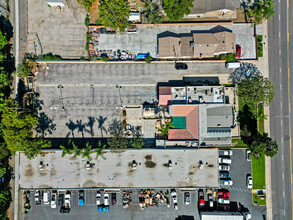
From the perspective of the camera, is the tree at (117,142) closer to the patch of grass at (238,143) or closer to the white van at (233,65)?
the patch of grass at (238,143)

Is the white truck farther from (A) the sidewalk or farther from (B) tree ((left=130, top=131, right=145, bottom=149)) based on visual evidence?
(A) the sidewalk

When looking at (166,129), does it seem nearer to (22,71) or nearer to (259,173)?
(259,173)

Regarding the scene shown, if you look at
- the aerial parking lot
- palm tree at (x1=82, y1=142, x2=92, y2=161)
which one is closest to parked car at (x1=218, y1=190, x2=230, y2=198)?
the aerial parking lot

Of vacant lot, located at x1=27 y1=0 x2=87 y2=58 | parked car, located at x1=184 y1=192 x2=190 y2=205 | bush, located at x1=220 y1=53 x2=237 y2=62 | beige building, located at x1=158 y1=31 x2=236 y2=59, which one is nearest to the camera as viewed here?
beige building, located at x1=158 y1=31 x2=236 y2=59

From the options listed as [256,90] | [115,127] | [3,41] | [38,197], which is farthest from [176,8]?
[38,197]

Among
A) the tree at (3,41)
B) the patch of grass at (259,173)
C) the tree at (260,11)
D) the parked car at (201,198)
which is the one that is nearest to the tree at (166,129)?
the parked car at (201,198)

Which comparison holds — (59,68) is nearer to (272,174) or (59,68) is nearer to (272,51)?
(272,51)

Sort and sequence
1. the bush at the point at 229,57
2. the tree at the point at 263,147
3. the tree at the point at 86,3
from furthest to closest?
the bush at the point at 229,57 < the tree at the point at 86,3 < the tree at the point at 263,147
